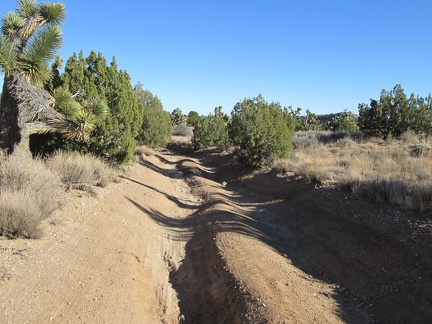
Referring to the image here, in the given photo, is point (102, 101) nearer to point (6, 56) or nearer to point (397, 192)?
point (6, 56)

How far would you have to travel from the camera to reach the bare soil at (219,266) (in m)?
5.68

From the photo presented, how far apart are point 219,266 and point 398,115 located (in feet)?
79.9

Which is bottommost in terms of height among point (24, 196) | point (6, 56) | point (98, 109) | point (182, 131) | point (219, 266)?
point (219, 266)

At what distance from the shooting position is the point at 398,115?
1057 inches

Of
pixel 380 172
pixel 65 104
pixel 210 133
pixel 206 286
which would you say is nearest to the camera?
pixel 206 286

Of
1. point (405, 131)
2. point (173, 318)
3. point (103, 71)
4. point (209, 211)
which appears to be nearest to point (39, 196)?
point (173, 318)

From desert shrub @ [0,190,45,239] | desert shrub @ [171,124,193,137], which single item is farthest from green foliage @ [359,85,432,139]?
desert shrub @ [171,124,193,137]

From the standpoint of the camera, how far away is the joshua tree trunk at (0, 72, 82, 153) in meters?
10.6

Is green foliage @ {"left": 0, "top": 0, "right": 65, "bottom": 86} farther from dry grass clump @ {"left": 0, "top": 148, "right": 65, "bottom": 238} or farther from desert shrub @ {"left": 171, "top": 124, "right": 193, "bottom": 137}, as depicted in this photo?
desert shrub @ {"left": 171, "top": 124, "right": 193, "bottom": 137}

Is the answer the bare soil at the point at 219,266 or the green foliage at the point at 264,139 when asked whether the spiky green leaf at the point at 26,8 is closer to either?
the bare soil at the point at 219,266

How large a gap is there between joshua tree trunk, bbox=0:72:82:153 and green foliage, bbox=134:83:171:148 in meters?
19.6

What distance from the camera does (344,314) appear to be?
20.1ft

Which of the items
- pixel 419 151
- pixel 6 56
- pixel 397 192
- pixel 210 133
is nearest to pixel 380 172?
pixel 397 192

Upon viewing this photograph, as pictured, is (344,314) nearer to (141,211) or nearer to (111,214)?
(111,214)
